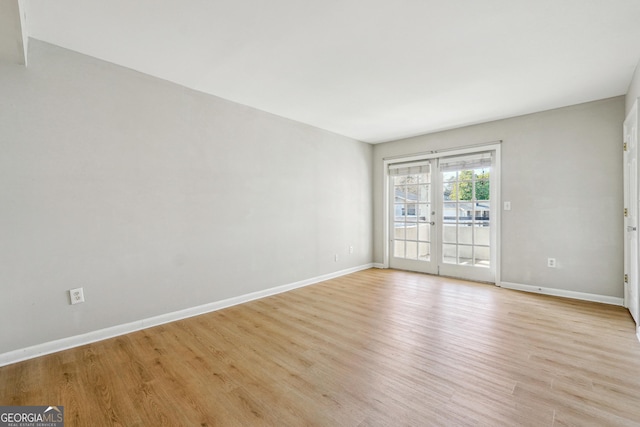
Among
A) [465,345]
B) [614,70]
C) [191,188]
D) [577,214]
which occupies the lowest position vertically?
[465,345]

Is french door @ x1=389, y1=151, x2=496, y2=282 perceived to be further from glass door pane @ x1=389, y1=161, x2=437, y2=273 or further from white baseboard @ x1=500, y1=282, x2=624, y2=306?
white baseboard @ x1=500, y1=282, x2=624, y2=306

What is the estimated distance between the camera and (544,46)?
7.75ft

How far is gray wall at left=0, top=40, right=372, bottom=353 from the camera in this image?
225 centimetres

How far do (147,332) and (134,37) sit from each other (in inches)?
102

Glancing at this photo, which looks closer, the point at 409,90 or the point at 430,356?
the point at 430,356

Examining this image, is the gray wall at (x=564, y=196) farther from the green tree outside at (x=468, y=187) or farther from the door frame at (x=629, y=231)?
the green tree outside at (x=468, y=187)

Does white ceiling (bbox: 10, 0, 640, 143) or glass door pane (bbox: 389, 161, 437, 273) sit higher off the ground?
white ceiling (bbox: 10, 0, 640, 143)

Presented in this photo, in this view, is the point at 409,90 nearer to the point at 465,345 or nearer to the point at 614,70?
the point at 614,70

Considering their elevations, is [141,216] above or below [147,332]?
above

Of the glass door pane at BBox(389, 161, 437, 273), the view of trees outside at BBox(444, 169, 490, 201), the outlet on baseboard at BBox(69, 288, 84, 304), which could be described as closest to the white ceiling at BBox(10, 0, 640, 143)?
the view of trees outside at BBox(444, 169, 490, 201)

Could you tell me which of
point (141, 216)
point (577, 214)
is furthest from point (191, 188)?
point (577, 214)

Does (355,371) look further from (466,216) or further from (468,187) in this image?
(468,187)

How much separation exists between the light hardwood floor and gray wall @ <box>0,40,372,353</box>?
44cm

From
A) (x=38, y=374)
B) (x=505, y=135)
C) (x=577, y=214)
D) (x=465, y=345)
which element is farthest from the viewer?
(x=505, y=135)
